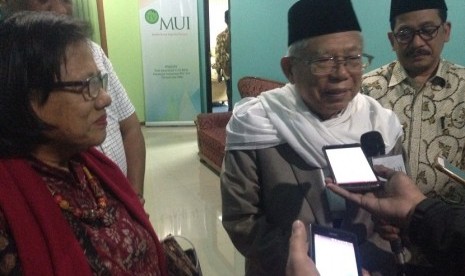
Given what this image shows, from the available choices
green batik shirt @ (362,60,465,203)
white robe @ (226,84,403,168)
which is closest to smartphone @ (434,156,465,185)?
white robe @ (226,84,403,168)

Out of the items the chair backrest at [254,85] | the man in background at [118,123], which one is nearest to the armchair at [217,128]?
the chair backrest at [254,85]

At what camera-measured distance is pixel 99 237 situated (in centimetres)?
89

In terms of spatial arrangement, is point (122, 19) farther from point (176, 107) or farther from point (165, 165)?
point (165, 165)

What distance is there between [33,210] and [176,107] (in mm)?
5756

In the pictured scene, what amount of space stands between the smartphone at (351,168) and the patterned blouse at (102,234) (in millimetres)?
483

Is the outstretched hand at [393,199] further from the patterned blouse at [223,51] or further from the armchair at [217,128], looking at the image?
the patterned blouse at [223,51]

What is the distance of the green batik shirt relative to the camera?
1451mm

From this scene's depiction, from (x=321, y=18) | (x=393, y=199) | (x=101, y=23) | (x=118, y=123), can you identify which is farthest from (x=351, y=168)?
(x=101, y=23)

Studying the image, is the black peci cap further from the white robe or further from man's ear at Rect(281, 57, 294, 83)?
the white robe

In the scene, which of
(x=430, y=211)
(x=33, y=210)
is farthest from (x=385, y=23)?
(x=33, y=210)

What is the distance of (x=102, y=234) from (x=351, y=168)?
577 millimetres

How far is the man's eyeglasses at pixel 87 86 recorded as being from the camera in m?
0.85

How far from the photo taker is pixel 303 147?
113cm

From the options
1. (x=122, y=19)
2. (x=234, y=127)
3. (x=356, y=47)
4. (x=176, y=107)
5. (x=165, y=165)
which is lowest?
(x=165, y=165)
